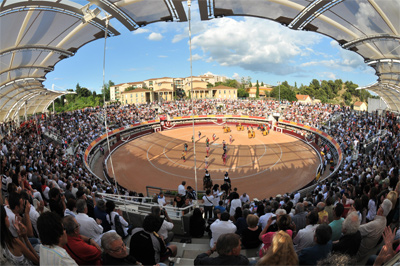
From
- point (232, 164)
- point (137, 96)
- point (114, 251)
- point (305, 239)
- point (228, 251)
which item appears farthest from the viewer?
point (137, 96)

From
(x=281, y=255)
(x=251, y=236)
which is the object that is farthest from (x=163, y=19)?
(x=281, y=255)

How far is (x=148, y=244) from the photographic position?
3.82 meters

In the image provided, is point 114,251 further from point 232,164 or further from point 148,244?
point 232,164

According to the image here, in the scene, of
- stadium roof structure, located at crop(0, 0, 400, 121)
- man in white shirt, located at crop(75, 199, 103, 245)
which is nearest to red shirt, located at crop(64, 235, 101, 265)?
man in white shirt, located at crop(75, 199, 103, 245)

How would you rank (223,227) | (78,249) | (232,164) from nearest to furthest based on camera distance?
(78,249)
(223,227)
(232,164)

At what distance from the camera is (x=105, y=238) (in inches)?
131

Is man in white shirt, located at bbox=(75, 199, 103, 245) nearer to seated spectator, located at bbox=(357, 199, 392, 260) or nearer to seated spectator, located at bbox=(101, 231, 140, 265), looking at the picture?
seated spectator, located at bbox=(101, 231, 140, 265)

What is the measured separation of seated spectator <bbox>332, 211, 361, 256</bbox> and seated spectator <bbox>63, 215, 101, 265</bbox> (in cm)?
395

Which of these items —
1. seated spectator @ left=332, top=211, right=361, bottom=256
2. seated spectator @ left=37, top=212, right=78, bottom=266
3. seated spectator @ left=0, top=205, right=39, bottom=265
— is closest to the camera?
seated spectator @ left=37, top=212, right=78, bottom=266

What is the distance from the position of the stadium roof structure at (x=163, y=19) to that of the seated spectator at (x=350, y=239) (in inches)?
405

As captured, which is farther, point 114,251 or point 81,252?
point 81,252

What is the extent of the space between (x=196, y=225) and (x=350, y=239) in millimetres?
3857

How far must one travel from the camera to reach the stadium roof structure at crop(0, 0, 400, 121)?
11.0m

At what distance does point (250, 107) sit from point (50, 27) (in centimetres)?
4693
